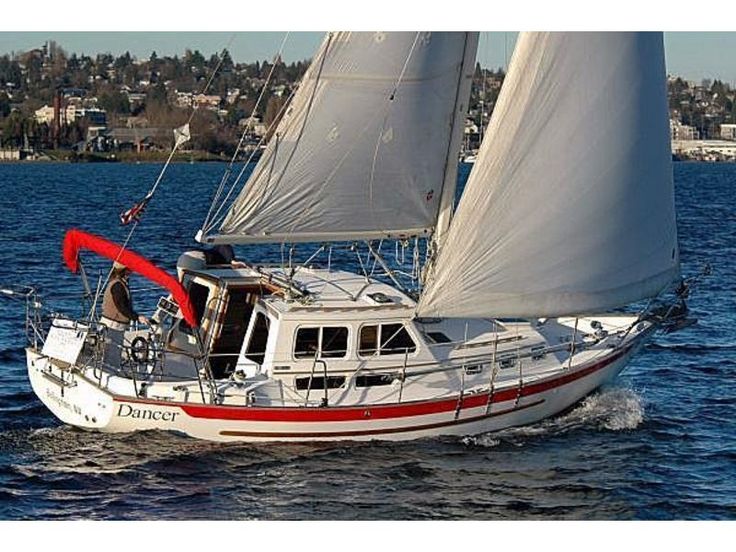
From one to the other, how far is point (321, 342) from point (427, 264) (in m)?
2.49

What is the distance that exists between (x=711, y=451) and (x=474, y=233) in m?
5.46

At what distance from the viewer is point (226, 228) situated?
24.2 m

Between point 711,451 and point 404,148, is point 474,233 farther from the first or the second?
point 711,451

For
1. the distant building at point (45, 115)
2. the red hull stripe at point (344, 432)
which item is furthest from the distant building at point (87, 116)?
the red hull stripe at point (344, 432)

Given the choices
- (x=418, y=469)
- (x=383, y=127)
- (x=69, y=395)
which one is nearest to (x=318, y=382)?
(x=418, y=469)

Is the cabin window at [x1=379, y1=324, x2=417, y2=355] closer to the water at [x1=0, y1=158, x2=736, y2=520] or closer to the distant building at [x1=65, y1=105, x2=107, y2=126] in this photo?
the water at [x1=0, y1=158, x2=736, y2=520]

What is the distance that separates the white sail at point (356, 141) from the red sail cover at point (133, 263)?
1.02 m

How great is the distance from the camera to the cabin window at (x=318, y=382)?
77.7 ft

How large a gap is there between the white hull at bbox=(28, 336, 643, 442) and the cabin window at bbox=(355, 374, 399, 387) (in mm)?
627

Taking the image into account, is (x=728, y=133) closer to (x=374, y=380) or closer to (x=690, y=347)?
(x=690, y=347)

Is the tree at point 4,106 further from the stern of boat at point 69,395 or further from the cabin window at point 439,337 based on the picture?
the cabin window at point 439,337

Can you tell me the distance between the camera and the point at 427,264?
25203 millimetres

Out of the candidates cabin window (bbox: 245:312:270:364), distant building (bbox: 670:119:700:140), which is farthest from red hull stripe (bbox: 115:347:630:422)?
distant building (bbox: 670:119:700:140)

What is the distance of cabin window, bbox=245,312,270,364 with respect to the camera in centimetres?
2439
